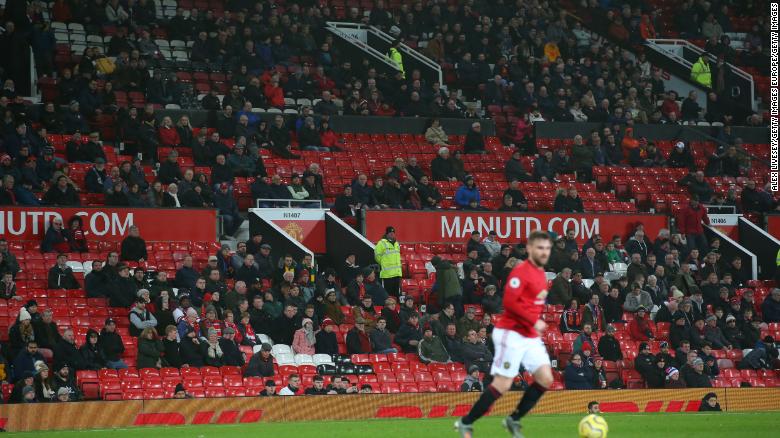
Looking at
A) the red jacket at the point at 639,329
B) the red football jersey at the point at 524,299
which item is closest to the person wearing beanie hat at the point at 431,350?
the red jacket at the point at 639,329

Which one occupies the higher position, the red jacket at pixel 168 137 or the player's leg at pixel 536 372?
the red jacket at pixel 168 137

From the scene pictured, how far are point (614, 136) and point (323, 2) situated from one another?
9.38 metres

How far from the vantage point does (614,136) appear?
1233 inches

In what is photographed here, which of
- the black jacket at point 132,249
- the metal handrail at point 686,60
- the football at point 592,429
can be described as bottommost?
the football at point 592,429

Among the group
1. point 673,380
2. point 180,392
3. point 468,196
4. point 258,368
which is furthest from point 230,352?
point 468,196

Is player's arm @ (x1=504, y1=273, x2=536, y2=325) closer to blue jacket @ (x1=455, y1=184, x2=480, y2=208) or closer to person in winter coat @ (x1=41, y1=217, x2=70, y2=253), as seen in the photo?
person in winter coat @ (x1=41, y1=217, x2=70, y2=253)

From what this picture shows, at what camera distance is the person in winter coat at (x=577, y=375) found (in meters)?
21.5

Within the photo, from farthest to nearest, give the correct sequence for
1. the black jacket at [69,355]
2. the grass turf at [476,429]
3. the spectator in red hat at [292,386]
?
the spectator in red hat at [292,386]
the black jacket at [69,355]
the grass turf at [476,429]

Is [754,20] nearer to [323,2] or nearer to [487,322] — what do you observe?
[323,2]

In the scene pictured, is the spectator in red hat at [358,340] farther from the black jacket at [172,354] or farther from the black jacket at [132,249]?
the black jacket at [132,249]

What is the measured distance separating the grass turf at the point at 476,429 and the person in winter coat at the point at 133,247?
6.31 metres

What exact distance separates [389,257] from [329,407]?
5.89m

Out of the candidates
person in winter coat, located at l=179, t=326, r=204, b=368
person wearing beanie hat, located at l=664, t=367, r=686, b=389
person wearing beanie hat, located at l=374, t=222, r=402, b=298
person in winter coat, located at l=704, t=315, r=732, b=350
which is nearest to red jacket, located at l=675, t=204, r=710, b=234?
person in winter coat, located at l=704, t=315, r=732, b=350

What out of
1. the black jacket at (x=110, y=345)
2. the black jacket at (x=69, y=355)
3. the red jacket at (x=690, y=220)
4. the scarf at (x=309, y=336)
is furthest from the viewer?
the red jacket at (x=690, y=220)
